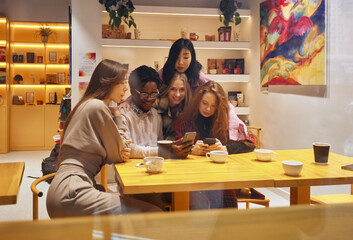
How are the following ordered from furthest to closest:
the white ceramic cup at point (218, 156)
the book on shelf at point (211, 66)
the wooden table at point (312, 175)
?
the white ceramic cup at point (218, 156), the book on shelf at point (211, 66), the wooden table at point (312, 175)

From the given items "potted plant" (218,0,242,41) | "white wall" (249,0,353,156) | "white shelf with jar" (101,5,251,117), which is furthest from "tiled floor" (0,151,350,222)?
"potted plant" (218,0,242,41)

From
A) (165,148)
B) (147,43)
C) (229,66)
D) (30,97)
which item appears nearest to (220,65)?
(229,66)

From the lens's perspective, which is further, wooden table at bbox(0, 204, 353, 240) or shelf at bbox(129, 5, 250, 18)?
shelf at bbox(129, 5, 250, 18)

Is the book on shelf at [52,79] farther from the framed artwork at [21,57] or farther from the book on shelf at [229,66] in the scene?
the book on shelf at [229,66]

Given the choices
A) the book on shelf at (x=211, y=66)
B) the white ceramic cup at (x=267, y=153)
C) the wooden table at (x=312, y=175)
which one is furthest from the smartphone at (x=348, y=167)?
the book on shelf at (x=211, y=66)

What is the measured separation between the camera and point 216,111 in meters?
0.81

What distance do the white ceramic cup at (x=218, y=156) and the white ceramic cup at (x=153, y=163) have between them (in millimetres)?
175

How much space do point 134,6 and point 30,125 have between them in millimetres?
295

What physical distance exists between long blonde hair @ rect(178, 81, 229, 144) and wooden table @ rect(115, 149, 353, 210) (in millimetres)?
102

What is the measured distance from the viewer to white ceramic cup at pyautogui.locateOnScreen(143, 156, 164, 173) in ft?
2.87

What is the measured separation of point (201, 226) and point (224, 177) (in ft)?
1.04

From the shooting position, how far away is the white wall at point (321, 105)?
0.46 metres

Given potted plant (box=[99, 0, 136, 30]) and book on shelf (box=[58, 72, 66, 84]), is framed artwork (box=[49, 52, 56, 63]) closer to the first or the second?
book on shelf (box=[58, 72, 66, 84])

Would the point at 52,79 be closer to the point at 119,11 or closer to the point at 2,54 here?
the point at 2,54
